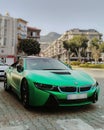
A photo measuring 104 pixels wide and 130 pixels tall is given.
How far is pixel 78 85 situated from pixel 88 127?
127cm

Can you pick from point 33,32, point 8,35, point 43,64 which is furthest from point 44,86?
point 33,32

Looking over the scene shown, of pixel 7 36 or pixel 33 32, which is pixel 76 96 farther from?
pixel 33 32

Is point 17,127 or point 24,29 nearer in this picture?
point 17,127

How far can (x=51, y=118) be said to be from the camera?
5.23 metres

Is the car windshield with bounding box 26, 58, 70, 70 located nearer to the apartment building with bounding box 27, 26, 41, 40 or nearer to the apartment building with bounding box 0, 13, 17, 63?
the apartment building with bounding box 0, 13, 17, 63

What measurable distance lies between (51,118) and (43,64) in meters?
2.35

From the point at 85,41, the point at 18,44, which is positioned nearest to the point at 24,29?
the point at 18,44

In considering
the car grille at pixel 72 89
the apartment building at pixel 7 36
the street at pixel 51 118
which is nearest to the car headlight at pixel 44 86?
the car grille at pixel 72 89

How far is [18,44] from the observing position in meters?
78.3

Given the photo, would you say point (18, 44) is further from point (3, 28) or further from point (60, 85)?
point (60, 85)

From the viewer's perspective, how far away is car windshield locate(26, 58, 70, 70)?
6988mm

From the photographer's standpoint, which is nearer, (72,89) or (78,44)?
(72,89)

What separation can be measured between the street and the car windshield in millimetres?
1129

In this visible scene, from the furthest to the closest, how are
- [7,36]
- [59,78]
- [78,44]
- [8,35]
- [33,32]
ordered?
1. [33,32]
2. [78,44]
3. [8,35]
4. [7,36]
5. [59,78]
